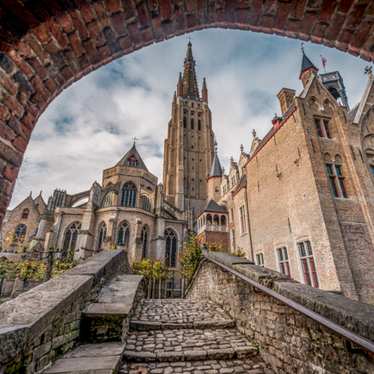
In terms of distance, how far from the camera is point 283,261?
1168 centimetres

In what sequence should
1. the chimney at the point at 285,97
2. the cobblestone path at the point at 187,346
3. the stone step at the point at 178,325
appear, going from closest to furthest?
1. the cobblestone path at the point at 187,346
2. the stone step at the point at 178,325
3. the chimney at the point at 285,97

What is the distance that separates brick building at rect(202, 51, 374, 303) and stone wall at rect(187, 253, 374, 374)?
20.5ft

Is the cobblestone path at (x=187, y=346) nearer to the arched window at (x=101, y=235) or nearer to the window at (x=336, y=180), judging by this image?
the window at (x=336, y=180)

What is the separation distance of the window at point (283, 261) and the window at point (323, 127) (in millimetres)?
6361

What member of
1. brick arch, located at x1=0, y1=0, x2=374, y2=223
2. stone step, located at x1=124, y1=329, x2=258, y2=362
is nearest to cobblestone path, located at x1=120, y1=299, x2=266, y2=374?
stone step, located at x1=124, y1=329, x2=258, y2=362

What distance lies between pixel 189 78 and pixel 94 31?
61030mm

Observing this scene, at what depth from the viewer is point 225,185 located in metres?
28.8

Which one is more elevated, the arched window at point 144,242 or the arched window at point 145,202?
the arched window at point 145,202

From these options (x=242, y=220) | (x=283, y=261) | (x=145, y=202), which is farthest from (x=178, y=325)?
(x=145, y=202)

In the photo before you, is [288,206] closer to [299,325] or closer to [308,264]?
[308,264]

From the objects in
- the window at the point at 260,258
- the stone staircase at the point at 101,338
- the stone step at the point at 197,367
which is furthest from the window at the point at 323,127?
the stone staircase at the point at 101,338

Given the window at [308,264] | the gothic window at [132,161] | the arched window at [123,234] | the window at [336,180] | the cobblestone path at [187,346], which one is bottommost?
the cobblestone path at [187,346]

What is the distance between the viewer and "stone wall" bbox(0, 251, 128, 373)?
203cm

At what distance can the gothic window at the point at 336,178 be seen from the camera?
10.5m
